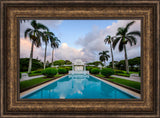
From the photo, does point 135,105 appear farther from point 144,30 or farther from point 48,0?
point 48,0

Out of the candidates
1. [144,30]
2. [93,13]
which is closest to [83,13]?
[93,13]

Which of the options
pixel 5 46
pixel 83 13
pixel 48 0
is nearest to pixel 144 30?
pixel 83 13

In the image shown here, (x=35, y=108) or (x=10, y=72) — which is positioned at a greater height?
(x=10, y=72)

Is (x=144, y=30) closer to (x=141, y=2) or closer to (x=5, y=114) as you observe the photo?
(x=141, y=2)

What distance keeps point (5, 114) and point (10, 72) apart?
62.4 inches

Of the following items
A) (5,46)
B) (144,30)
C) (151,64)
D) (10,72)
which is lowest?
(10,72)

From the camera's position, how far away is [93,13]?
2.87 m

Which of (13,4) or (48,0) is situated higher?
(48,0)

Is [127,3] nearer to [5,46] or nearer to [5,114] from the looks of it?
[5,46]

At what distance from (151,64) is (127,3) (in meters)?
2.58

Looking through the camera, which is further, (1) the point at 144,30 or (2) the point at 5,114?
(1) the point at 144,30

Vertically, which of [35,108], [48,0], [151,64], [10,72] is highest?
[48,0]

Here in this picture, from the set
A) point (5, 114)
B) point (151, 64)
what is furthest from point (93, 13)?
point (5, 114)

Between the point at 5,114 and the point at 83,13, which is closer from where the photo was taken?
the point at 5,114
